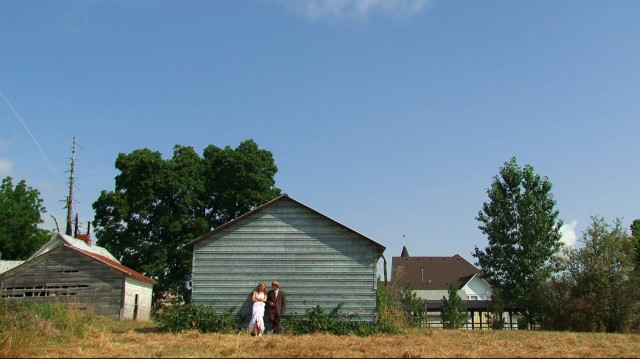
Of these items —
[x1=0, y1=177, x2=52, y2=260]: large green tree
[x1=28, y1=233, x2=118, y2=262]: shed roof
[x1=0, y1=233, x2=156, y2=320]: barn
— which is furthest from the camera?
[x1=0, y1=177, x2=52, y2=260]: large green tree

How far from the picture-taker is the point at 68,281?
33906mm

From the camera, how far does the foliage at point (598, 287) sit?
29.2 metres

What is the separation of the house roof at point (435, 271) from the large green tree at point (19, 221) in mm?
35877

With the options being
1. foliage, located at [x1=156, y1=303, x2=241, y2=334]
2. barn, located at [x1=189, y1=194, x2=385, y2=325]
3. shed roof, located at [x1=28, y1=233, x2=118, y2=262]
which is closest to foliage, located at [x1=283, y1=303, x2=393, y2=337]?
barn, located at [x1=189, y1=194, x2=385, y2=325]

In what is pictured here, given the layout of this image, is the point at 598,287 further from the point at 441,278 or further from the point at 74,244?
the point at 441,278

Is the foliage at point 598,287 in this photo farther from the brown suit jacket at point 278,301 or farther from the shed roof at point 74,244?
the shed roof at point 74,244

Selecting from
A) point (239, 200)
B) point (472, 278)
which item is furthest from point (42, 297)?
point (472, 278)

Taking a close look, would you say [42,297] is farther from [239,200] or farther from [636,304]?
[636,304]

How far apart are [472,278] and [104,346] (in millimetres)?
57688

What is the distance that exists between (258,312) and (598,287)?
1855 cm

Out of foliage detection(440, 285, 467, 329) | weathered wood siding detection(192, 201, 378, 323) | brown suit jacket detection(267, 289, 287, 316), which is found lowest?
foliage detection(440, 285, 467, 329)

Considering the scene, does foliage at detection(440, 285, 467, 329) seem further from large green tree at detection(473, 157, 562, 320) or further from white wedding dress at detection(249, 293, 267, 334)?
white wedding dress at detection(249, 293, 267, 334)

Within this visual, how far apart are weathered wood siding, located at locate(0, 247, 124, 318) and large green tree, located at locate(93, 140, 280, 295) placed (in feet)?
27.1

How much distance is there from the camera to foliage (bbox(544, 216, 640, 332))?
2922cm
